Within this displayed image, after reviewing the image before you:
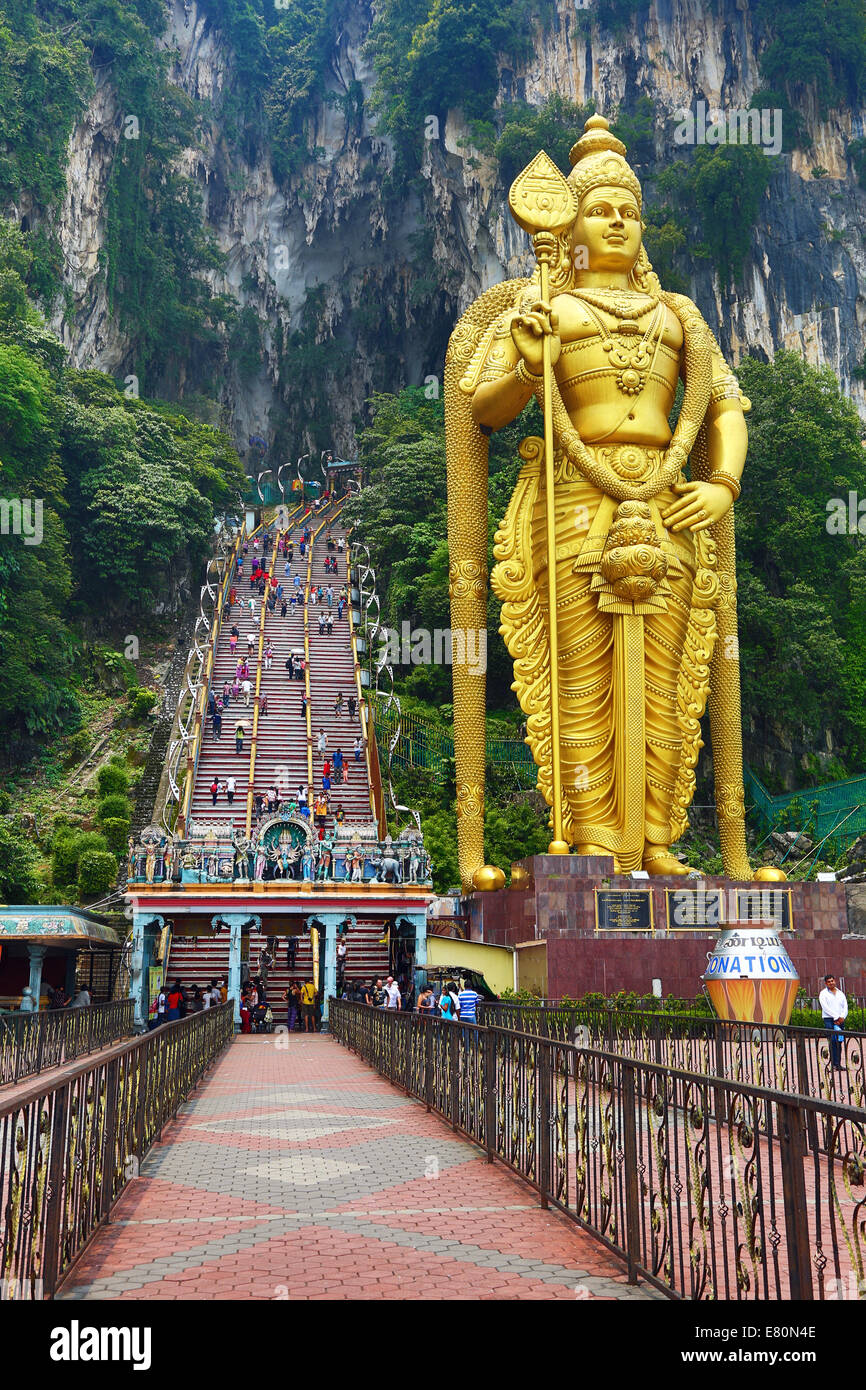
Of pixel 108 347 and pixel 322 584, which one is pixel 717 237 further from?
pixel 108 347

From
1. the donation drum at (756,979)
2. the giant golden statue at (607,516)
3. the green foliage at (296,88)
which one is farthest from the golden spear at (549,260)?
the green foliage at (296,88)

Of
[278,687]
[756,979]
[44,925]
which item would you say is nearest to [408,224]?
[278,687]

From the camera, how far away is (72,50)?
37375 millimetres

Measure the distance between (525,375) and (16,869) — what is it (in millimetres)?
12904

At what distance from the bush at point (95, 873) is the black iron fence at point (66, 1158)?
15.9 m

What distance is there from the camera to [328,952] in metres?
17.7

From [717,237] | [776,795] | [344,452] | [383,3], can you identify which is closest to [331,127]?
[383,3]

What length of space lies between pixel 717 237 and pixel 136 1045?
32288mm

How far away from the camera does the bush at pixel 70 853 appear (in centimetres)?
2255

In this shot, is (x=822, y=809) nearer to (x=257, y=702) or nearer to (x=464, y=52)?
(x=257, y=702)

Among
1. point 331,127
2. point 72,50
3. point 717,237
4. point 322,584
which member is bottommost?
point 322,584

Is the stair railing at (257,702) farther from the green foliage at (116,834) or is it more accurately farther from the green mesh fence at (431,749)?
the green mesh fence at (431,749)

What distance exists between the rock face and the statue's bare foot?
21276 mm

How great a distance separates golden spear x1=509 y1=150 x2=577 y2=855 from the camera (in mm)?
13602
